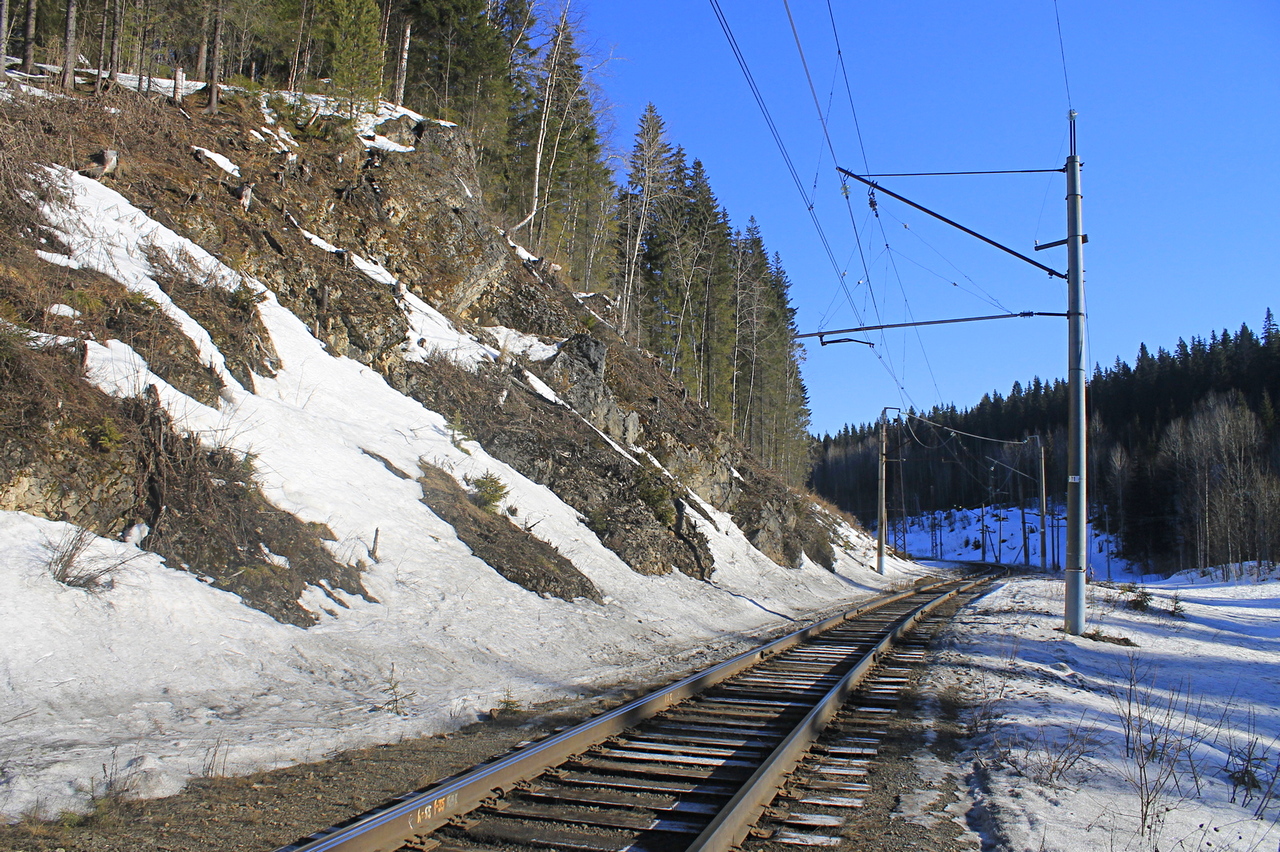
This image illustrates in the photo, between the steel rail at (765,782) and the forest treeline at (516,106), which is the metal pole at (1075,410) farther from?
the forest treeline at (516,106)

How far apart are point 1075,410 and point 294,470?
14049 millimetres

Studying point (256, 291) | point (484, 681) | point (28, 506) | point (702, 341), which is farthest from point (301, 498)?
point (702, 341)

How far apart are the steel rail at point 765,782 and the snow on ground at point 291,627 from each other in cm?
302

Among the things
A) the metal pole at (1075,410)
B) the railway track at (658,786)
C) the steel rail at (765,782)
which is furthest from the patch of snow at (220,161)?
the metal pole at (1075,410)

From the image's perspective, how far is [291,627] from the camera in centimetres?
862

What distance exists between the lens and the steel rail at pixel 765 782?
13.2 feet

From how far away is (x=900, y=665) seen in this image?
1084cm

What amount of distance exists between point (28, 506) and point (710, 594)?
13472 millimetres

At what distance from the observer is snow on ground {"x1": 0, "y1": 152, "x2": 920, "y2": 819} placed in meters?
5.88

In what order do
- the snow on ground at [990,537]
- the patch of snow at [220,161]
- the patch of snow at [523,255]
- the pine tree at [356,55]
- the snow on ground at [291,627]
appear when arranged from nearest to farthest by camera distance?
the snow on ground at [291,627]
the patch of snow at [220,161]
the pine tree at [356,55]
the patch of snow at [523,255]
the snow on ground at [990,537]

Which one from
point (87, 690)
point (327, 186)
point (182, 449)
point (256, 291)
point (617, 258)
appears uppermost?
point (617, 258)

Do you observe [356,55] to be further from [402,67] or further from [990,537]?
[990,537]

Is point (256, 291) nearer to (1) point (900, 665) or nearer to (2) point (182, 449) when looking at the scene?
(2) point (182, 449)

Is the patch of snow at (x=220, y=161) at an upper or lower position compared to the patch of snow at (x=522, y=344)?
upper
